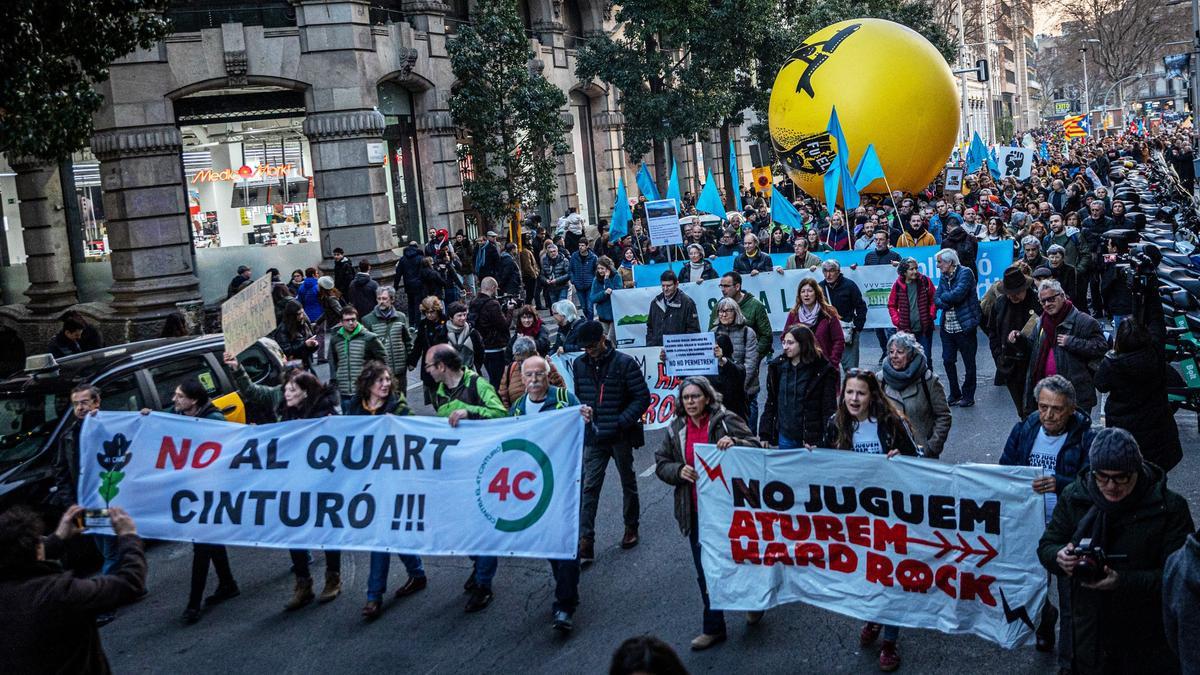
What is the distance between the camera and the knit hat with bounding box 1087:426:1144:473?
5141 millimetres

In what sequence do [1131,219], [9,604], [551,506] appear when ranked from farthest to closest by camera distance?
[1131,219] → [551,506] → [9,604]

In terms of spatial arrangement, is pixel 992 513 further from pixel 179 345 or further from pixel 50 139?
pixel 50 139

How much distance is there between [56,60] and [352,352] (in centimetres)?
509

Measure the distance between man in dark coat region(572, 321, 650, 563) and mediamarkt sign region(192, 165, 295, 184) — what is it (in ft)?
52.4

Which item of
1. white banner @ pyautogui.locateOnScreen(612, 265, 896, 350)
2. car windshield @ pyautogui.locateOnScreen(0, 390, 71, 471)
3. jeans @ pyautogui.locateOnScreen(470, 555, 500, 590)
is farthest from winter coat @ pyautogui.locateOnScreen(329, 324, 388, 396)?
jeans @ pyautogui.locateOnScreen(470, 555, 500, 590)

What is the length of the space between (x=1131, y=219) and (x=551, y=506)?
13.9m

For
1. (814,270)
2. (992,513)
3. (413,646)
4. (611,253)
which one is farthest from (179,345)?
(611,253)

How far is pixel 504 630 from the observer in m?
7.64

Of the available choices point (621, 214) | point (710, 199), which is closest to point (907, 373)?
point (621, 214)

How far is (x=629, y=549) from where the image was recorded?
903 cm

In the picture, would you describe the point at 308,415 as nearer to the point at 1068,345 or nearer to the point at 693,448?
the point at 693,448

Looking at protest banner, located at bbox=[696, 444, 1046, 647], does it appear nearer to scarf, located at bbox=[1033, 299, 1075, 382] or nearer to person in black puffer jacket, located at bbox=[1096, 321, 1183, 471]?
person in black puffer jacket, located at bbox=[1096, 321, 1183, 471]

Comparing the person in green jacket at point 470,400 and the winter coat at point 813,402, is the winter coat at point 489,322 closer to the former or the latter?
the person in green jacket at point 470,400

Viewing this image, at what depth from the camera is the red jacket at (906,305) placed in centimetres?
1315
